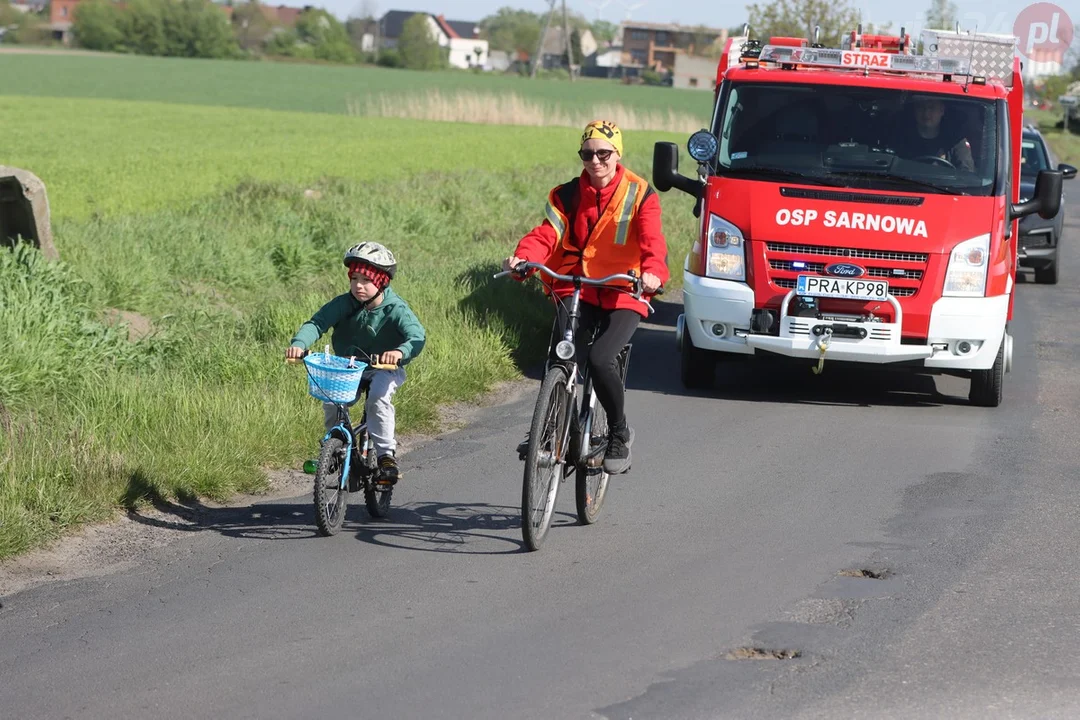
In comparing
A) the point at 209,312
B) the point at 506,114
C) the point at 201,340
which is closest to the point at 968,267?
the point at 201,340

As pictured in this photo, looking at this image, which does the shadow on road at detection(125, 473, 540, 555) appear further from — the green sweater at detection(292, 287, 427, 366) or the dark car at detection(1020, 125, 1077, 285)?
the dark car at detection(1020, 125, 1077, 285)

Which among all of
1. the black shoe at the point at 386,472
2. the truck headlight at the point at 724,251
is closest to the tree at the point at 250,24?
the truck headlight at the point at 724,251

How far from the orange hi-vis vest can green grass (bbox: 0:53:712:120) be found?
63752mm

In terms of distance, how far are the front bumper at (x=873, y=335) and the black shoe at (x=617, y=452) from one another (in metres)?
3.93

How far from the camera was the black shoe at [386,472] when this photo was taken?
7.28m

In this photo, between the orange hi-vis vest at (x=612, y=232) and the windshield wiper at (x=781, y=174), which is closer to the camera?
the orange hi-vis vest at (x=612, y=232)

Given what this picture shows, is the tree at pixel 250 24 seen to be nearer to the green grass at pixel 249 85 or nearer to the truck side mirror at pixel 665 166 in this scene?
the green grass at pixel 249 85

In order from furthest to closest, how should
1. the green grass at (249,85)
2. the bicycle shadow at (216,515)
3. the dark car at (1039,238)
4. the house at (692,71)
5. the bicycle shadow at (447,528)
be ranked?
the house at (692,71) → the green grass at (249,85) → the dark car at (1039,238) → the bicycle shadow at (216,515) → the bicycle shadow at (447,528)

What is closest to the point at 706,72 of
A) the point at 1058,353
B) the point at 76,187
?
the point at 76,187

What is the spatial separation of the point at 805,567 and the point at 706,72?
6005 inches

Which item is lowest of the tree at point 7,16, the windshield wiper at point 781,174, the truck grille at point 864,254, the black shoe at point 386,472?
the black shoe at point 386,472

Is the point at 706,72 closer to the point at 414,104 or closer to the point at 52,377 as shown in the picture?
the point at 414,104

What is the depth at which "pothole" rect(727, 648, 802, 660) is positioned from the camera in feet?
17.7

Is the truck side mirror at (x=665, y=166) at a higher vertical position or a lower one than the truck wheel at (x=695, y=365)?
higher
